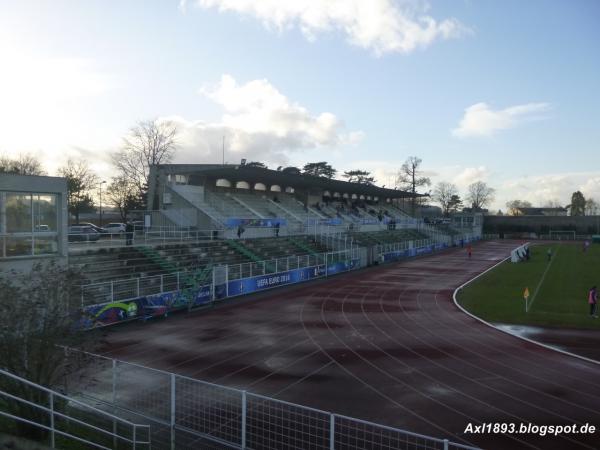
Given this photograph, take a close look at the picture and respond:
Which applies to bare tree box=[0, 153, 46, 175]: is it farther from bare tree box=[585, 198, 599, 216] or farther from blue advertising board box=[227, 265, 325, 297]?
bare tree box=[585, 198, 599, 216]

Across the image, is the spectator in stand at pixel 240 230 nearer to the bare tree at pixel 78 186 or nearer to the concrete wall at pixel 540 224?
the bare tree at pixel 78 186

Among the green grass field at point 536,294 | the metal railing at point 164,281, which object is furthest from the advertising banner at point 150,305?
the green grass field at point 536,294

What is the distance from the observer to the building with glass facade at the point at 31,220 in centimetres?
1642

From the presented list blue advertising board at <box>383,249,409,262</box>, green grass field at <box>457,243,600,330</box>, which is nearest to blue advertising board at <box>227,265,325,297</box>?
green grass field at <box>457,243,600,330</box>

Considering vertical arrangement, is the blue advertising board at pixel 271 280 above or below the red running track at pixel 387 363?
above

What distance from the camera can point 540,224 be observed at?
10419 cm

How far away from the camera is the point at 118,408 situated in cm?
957

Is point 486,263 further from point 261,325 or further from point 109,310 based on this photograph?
point 109,310

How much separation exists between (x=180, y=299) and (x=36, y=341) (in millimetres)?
15325

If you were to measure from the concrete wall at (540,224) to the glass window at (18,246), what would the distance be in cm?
10446

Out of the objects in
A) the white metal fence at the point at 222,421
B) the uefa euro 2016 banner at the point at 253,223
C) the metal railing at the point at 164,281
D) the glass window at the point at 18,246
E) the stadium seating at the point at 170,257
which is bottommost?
the white metal fence at the point at 222,421

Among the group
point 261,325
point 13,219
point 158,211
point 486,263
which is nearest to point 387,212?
point 486,263

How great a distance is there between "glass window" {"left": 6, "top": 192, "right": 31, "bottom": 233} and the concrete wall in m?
105

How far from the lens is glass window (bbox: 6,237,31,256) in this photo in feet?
54.3
